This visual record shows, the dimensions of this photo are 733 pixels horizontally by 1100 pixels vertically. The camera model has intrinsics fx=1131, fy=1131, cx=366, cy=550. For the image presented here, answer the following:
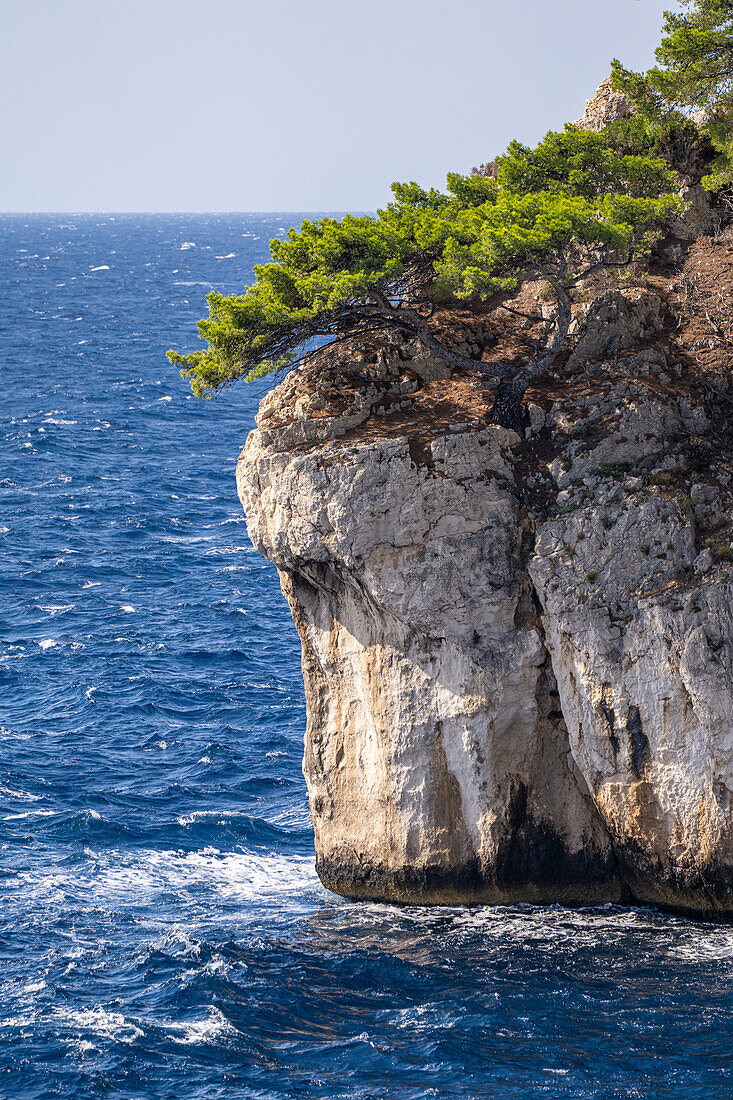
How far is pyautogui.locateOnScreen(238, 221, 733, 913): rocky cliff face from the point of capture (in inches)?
1158

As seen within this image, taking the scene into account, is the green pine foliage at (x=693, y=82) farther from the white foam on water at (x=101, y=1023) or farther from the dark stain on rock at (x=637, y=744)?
the white foam on water at (x=101, y=1023)

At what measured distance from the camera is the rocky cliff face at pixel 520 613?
2942 cm

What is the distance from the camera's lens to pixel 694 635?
28.5 m

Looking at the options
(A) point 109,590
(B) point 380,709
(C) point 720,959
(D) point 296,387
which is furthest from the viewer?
(A) point 109,590

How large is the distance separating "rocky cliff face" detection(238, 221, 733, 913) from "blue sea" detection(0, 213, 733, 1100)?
203 centimetres

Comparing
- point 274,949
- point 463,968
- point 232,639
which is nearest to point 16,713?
point 232,639

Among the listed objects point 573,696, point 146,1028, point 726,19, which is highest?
point 726,19

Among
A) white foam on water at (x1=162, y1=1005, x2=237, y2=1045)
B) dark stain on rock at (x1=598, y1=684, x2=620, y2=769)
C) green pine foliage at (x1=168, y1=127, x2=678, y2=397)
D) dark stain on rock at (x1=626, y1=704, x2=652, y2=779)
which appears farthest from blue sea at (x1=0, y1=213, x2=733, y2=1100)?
green pine foliage at (x1=168, y1=127, x2=678, y2=397)

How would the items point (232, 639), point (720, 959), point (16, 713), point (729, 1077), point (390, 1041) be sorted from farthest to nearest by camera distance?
1. point (232, 639)
2. point (16, 713)
3. point (720, 959)
4. point (390, 1041)
5. point (729, 1077)

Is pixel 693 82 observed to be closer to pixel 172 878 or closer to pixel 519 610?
pixel 519 610

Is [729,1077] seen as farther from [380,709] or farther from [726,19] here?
[726,19]

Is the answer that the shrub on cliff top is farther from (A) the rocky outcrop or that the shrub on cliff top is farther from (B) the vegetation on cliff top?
(A) the rocky outcrop

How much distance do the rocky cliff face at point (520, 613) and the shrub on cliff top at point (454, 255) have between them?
1305 mm

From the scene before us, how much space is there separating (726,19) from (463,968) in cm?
2885
